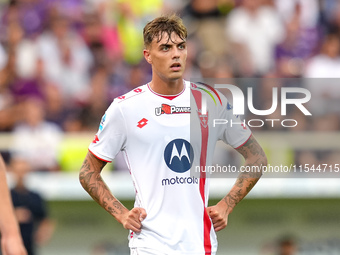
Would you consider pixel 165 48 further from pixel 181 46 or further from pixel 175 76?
pixel 175 76

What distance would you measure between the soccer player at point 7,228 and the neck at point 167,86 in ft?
4.36

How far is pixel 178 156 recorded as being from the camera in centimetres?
631

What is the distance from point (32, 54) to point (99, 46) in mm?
1136

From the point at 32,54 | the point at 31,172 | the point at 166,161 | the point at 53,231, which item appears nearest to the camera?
the point at 166,161

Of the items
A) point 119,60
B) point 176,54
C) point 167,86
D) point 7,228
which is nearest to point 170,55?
point 176,54

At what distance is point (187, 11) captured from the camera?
1488 centimetres

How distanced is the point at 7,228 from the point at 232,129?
6.18 feet

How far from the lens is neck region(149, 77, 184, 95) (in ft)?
21.2

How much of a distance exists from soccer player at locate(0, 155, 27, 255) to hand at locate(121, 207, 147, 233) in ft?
2.67

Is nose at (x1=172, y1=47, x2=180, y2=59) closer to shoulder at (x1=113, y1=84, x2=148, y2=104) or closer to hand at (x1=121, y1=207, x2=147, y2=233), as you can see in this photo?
shoulder at (x1=113, y1=84, x2=148, y2=104)

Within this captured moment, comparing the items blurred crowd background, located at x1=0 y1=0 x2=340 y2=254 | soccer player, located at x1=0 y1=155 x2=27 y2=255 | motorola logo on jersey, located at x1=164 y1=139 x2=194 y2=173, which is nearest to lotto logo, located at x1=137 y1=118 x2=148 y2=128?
motorola logo on jersey, located at x1=164 y1=139 x2=194 y2=173

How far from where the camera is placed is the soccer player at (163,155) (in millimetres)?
6277

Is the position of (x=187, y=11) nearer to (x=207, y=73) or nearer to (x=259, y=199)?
(x=207, y=73)

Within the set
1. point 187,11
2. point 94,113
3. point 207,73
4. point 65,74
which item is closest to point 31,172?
point 94,113
